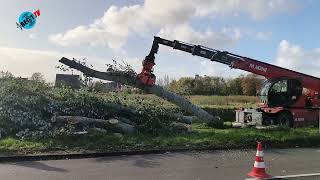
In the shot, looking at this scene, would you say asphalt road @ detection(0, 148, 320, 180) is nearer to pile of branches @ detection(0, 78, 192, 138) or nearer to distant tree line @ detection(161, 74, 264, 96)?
pile of branches @ detection(0, 78, 192, 138)

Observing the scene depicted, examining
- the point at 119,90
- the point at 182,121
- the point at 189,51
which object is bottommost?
the point at 182,121

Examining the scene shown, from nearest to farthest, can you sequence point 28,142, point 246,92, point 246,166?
1. point 246,166
2. point 28,142
3. point 246,92

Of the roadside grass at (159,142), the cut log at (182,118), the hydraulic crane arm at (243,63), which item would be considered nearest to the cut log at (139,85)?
the cut log at (182,118)

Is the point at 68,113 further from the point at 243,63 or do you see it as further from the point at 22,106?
Result: the point at 243,63

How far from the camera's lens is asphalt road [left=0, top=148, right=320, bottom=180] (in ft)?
34.3

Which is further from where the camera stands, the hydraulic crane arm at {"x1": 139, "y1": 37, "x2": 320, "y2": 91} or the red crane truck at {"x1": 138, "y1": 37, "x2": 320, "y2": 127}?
the red crane truck at {"x1": 138, "y1": 37, "x2": 320, "y2": 127}

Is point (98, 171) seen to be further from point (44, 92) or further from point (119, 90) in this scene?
point (119, 90)

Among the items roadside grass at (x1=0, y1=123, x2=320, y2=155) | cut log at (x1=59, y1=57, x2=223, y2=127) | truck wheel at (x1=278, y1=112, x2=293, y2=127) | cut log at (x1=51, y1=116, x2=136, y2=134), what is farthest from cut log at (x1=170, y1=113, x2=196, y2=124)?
truck wheel at (x1=278, y1=112, x2=293, y2=127)

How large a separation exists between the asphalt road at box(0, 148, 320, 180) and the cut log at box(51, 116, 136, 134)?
3.50 m

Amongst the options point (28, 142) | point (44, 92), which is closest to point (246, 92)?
point (44, 92)

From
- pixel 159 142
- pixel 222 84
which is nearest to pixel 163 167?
pixel 159 142

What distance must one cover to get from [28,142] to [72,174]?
441 cm

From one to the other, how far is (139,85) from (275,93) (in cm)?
747

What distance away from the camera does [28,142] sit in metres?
14.4
